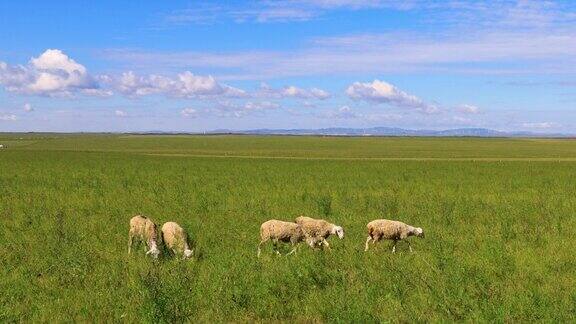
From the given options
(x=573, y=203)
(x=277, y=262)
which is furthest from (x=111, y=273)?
(x=573, y=203)

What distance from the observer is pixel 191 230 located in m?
16.2

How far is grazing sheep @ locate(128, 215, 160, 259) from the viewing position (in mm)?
12880

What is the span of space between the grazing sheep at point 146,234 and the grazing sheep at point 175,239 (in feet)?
0.89

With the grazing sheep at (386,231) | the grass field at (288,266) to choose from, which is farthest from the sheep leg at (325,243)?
the grazing sheep at (386,231)

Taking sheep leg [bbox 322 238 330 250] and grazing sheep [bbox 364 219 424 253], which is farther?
grazing sheep [bbox 364 219 424 253]

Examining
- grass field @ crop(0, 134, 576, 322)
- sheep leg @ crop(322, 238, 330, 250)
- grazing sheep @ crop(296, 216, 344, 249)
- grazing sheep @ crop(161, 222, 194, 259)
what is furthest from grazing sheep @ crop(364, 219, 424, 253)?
grazing sheep @ crop(161, 222, 194, 259)

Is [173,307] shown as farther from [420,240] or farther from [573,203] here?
[573,203]

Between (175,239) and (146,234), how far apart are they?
103 centimetres

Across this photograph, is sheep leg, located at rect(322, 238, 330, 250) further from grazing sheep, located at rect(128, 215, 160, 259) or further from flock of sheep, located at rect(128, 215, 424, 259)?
grazing sheep, located at rect(128, 215, 160, 259)

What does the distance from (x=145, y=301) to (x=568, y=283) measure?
26.3ft

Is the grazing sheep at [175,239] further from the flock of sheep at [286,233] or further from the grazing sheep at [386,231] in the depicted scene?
the grazing sheep at [386,231]

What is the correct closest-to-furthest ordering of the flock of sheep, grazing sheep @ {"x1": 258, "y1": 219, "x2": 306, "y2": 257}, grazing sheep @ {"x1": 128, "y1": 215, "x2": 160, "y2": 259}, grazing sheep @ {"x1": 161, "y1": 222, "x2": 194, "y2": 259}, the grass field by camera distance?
the grass field < grazing sheep @ {"x1": 128, "y1": 215, "x2": 160, "y2": 259} < grazing sheep @ {"x1": 161, "y1": 222, "x2": 194, "y2": 259} < the flock of sheep < grazing sheep @ {"x1": 258, "y1": 219, "x2": 306, "y2": 257}

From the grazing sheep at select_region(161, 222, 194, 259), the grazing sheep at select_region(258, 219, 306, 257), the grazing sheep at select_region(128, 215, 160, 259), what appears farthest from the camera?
the grazing sheep at select_region(258, 219, 306, 257)

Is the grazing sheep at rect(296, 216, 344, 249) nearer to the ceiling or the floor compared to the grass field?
nearer to the ceiling
